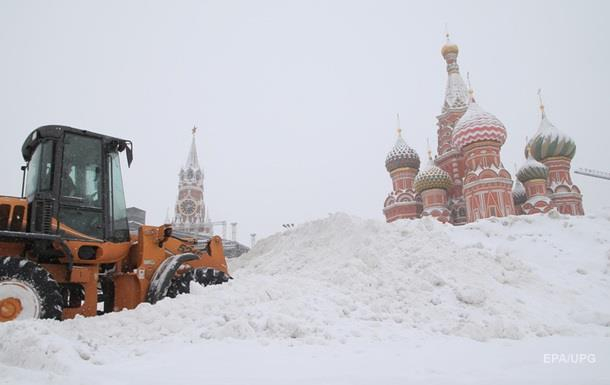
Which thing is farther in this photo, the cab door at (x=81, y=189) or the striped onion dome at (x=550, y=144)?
the striped onion dome at (x=550, y=144)

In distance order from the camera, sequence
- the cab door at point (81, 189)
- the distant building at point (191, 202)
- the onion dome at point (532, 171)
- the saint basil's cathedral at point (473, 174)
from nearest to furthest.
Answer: the cab door at point (81, 189)
the saint basil's cathedral at point (473, 174)
the onion dome at point (532, 171)
the distant building at point (191, 202)

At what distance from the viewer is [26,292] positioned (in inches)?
187

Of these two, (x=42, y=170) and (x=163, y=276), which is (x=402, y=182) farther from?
(x=42, y=170)

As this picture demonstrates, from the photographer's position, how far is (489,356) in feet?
14.5

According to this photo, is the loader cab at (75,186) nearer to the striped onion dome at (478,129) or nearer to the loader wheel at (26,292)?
the loader wheel at (26,292)

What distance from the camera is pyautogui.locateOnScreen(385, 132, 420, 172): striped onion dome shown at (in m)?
36.0

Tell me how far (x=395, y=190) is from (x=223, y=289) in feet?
104

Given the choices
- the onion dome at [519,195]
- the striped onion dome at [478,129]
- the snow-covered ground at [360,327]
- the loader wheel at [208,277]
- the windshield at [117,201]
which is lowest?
the snow-covered ground at [360,327]

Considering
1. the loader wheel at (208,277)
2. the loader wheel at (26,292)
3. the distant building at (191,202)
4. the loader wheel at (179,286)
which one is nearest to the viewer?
the loader wheel at (26,292)

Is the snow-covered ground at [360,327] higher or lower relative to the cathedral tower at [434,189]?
lower

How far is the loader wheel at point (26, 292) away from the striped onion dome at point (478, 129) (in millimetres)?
29455

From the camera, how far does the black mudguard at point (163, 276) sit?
5734 mm

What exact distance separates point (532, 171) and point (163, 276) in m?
32.7

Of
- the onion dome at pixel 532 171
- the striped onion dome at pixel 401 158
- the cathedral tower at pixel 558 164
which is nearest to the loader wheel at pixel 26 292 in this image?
the striped onion dome at pixel 401 158
